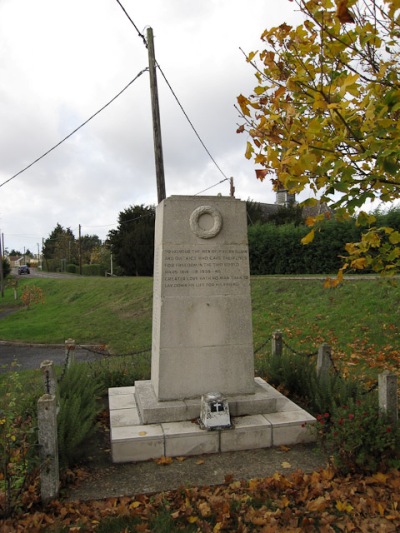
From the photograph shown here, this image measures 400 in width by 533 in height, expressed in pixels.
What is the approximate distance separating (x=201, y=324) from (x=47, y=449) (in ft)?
7.33

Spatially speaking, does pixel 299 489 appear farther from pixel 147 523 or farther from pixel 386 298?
pixel 386 298

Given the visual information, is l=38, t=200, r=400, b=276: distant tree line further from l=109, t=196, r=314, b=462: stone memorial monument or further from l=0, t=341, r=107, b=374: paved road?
l=0, t=341, r=107, b=374: paved road

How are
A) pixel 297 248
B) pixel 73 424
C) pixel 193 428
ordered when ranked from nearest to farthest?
pixel 73 424
pixel 193 428
pixel 297 248

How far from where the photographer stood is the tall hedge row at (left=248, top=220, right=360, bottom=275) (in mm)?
19719

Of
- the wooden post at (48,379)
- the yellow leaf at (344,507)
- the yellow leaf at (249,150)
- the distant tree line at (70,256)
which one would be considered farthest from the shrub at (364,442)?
the distant tree line at (70,256)

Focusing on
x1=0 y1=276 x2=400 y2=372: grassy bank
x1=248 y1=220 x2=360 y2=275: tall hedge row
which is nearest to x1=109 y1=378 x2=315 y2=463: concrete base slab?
x1=0 y1=276 x2=400 y2=372: grassy bank

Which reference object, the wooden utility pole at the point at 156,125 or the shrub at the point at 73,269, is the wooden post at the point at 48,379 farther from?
the shrub at the point at 73,269

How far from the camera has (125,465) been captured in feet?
15.1

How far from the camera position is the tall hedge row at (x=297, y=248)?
19.7 meters

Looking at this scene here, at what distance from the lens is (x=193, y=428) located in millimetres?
4906

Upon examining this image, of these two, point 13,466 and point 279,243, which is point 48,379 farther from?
point 279,243

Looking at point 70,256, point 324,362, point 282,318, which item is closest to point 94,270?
point 70,256

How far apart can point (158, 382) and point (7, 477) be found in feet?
6.66

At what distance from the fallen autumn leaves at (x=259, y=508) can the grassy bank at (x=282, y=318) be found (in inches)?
91.8
